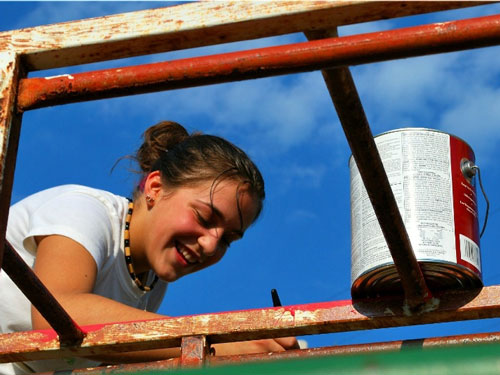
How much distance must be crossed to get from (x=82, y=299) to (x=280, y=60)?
1.03 meters

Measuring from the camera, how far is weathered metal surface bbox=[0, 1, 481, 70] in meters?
1.01

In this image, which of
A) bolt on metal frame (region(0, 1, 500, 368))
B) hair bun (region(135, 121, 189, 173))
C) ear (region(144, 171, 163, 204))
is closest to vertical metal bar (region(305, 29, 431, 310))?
bolt on metal frame (region(0, 1, 500, 368))

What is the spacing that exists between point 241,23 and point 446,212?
643mm

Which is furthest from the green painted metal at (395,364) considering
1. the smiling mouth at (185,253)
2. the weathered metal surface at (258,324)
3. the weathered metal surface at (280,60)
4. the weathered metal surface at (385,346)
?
the smiling mouth at (185,253)

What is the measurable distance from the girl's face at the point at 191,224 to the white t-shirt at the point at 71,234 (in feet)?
0.34

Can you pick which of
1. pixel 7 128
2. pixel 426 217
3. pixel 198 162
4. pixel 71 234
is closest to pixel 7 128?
pixel 7 128

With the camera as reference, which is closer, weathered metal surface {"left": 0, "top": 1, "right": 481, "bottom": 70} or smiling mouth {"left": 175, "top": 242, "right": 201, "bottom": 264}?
weathered metal surface {"left": 0, "top": 1, "right": 481, "bottom": 70}

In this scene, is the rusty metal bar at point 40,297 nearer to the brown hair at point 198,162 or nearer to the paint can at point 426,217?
the paint can at point 426,217

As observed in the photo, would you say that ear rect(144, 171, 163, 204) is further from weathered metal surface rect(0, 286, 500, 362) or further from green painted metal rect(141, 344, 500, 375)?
green painted metal rect(141, 344, 500, 375)

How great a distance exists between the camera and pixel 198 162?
2.41m

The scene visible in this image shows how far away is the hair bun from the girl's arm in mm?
765

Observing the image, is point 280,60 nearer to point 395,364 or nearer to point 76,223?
point 395,364

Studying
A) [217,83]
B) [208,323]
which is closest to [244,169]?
[208,323]

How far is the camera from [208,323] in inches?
61.4
